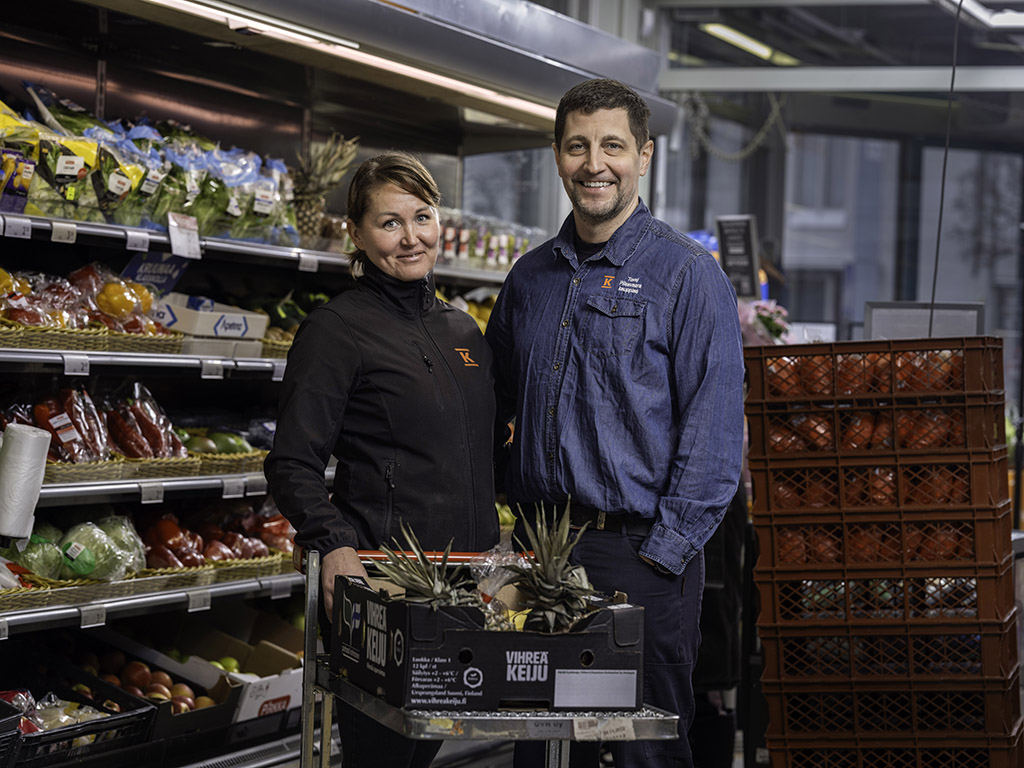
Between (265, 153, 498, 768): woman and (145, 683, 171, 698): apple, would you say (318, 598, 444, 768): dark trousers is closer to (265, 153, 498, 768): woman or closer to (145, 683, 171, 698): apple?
(265, 153, 498, 768): woman

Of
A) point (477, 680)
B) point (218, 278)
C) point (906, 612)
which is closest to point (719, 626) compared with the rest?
point (906, 612)

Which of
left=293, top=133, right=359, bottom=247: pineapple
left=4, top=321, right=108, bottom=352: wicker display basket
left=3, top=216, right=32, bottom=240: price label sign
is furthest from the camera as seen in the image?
left=293, top=133, right=359, bottom=247: pineapple

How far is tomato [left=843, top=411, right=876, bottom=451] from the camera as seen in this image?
2.86 meters

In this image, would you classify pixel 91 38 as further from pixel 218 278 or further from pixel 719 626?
pixel 719 626

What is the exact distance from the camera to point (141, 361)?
3459 mm

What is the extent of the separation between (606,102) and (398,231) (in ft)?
1.67

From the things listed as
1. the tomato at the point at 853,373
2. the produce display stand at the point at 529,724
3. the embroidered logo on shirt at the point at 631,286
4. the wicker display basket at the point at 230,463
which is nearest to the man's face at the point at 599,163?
the embroidered logo on shirt at the point at 631,286

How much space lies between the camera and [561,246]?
2.54m

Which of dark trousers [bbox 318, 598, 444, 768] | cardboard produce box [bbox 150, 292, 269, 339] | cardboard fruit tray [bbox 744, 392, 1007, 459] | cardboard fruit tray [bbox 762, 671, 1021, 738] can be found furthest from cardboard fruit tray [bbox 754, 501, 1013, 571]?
cardboard produce box [bbox 150, 292, 269, 339]

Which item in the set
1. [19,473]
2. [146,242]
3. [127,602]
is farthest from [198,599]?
[146,242]

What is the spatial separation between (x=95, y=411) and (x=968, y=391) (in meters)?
2.54

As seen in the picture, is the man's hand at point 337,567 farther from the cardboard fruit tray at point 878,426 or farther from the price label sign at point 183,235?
the price label sign at point 183,235

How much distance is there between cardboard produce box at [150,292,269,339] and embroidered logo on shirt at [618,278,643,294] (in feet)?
5.70

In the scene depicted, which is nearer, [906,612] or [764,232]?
[906,612]
